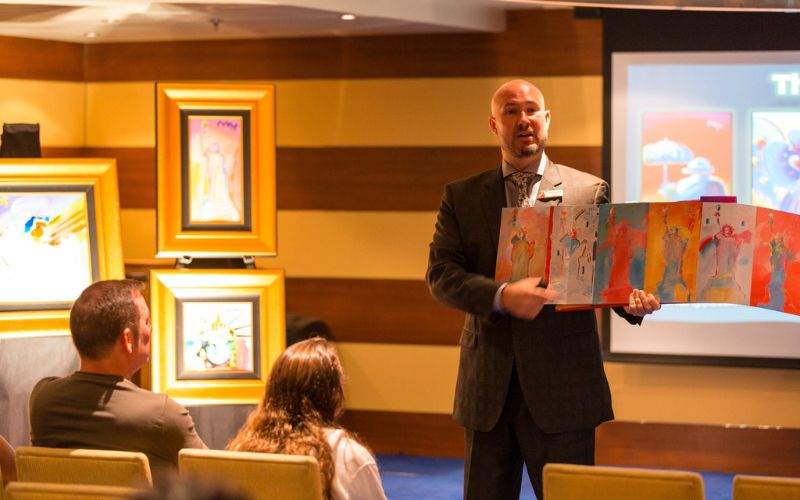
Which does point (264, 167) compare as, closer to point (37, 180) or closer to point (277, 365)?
point (37, 180)

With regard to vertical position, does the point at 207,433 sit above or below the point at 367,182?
below

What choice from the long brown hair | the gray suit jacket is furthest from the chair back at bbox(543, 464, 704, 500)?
the gray suit jacket

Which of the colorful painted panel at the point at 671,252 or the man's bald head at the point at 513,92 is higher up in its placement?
the man's bald head at the point at 513,92

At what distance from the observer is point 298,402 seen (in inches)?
110

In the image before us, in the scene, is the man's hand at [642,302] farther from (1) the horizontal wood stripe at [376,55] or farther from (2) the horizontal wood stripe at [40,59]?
(2) the horizontal wood stripe at [40,59]

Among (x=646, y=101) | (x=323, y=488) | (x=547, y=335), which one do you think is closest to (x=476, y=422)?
(x=547, y=335)

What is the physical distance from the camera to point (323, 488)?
8.89 feet

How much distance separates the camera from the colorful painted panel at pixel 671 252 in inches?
124

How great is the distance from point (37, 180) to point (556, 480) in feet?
11.5

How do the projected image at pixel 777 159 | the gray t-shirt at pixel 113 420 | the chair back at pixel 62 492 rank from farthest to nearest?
the projected image at pixel 777 159 < the gray t-shirt at pixel 113 420 < the chair back at pixel 62 492

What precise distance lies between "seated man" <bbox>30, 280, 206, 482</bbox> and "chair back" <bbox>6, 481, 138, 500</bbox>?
0.55 meters

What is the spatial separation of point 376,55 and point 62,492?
4562 mm

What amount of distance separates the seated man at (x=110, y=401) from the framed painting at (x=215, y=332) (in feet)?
5.11

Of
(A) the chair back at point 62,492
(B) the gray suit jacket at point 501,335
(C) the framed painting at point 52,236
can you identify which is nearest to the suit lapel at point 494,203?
(B) the gray suit jacket at point 501,335
